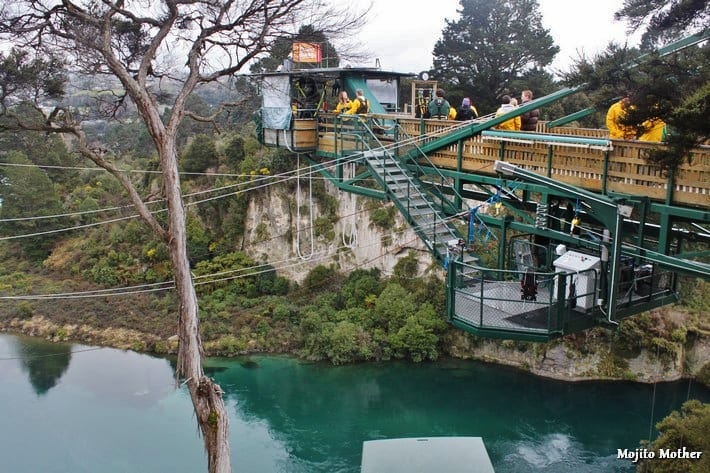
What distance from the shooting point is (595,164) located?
9344 millimetres

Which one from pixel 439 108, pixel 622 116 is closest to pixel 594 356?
pixel 439 108

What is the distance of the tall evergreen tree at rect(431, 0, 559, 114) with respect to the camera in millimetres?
24906

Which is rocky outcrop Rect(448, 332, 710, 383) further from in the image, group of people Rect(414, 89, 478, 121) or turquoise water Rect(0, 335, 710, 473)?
group of people Rect(414, 89, 478, 121)

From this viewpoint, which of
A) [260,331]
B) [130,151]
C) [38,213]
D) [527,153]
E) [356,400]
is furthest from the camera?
[130,151]

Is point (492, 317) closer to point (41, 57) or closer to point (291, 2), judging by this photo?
point (291, 2)

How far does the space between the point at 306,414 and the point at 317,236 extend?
327 inches

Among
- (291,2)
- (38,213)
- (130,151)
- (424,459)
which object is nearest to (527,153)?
(291,2)

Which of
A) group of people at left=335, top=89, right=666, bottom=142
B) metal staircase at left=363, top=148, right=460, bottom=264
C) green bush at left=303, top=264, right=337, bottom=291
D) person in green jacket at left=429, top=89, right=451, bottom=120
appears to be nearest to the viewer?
group of people at left=335, top=89, right=666, bottom=142

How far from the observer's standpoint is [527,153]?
10570 mm

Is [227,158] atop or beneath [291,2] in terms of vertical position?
beneath

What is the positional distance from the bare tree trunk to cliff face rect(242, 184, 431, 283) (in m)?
14.6

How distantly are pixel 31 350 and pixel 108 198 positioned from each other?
13.4 metres

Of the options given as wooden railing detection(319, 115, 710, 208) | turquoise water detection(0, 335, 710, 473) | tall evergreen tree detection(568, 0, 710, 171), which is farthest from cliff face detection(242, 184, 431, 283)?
tall evergreen tree detection(568, 0, 710, 171)

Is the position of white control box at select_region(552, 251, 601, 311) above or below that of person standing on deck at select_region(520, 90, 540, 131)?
below
